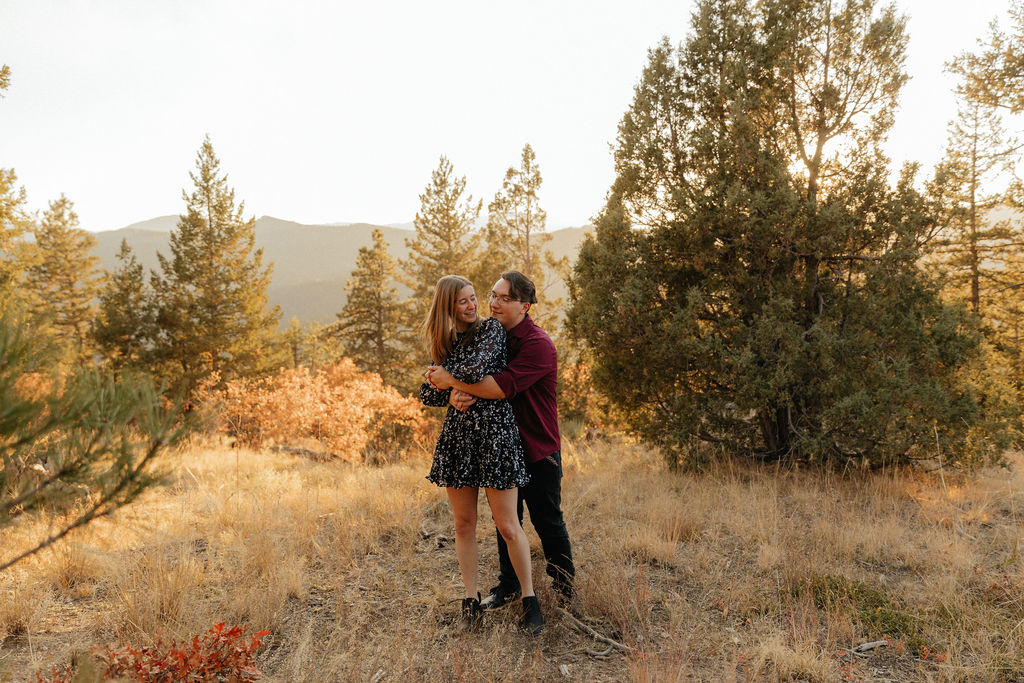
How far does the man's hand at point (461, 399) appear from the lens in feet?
10.6

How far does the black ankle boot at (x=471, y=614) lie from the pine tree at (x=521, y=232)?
1379 cm

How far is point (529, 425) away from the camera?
3551 millimetres

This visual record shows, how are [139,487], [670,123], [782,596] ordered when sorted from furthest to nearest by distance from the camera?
[670,123] < [782,596] < [139,487]

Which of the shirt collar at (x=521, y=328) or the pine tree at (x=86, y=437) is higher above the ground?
the shirt collar at (x=521, y=328)

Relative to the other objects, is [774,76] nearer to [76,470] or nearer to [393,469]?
[393,469]

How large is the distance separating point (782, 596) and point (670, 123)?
5.96 m

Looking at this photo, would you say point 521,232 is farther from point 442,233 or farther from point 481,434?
point 481,434

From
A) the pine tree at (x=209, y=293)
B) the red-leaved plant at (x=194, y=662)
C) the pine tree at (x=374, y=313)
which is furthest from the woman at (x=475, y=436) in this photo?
the pine tree at (x=374, y=313)

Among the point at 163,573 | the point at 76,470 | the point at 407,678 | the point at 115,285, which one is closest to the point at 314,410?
the point at 163,573

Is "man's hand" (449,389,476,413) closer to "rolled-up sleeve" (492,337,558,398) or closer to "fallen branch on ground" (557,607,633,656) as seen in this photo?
"rolled-up sleeve" (492,337,558,398)

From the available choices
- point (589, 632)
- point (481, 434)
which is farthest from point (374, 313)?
point (589, 632)

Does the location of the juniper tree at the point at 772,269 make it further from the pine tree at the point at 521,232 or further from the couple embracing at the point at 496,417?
the pine tree at the point at 521,232

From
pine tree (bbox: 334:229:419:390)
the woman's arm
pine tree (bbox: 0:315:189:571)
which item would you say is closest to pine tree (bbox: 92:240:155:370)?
pine tree (bbox: 334:229:419:390)

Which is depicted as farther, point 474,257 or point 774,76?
point 474,257
